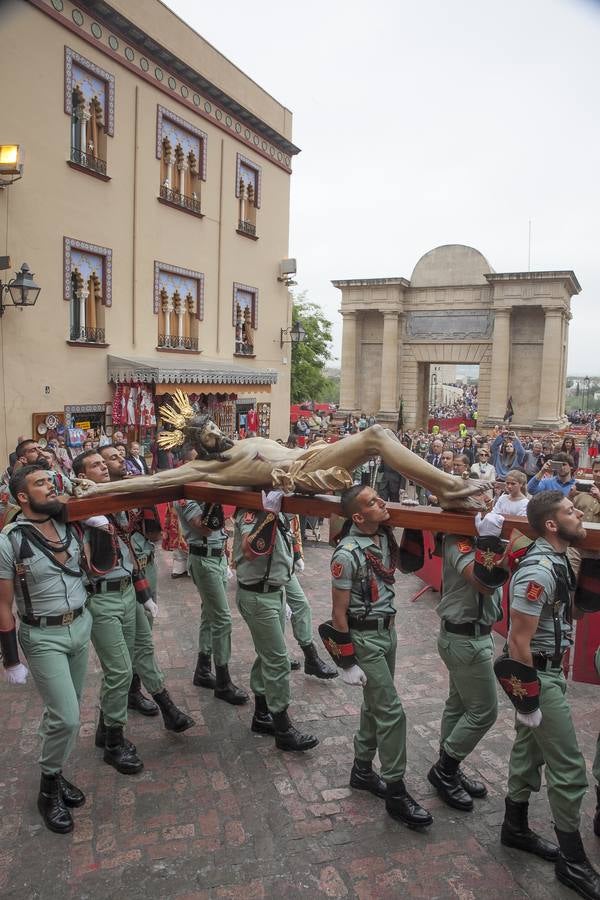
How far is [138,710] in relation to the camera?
17.8ft

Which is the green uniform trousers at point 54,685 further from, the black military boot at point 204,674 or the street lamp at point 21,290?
the street lamp at point 21,290

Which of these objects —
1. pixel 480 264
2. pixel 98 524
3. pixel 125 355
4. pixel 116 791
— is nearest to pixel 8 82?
pixel 125 355

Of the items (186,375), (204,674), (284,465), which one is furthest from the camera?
(186,375)

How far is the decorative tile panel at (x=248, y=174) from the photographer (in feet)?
55.3

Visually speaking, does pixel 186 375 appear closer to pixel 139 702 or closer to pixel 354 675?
pixel 139 702

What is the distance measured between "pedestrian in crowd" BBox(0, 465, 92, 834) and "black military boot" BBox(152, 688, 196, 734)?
0.97 meters

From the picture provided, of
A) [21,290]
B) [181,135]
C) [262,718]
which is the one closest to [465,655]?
[262,718]

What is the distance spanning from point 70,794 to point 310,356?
29.7m

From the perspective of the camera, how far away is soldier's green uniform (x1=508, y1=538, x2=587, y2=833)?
3.45 meters

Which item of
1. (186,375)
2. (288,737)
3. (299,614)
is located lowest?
(288,737)

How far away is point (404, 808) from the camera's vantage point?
3.94m

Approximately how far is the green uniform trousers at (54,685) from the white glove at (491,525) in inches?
103

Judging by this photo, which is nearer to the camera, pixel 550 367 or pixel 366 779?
pixel 366 779

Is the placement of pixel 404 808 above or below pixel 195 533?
below
